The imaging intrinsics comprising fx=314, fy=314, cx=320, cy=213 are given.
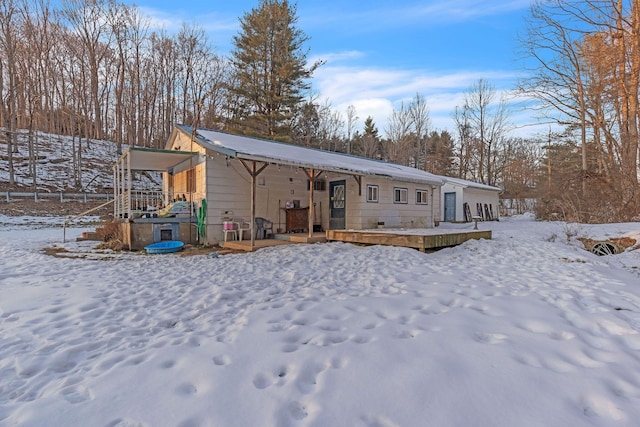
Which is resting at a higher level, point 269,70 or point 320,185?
point 269,70

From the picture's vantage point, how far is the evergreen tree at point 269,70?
20.9 metres

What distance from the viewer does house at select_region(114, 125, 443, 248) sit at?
9.32 metres

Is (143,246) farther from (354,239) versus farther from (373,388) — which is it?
(373,388)

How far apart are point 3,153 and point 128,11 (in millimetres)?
13672

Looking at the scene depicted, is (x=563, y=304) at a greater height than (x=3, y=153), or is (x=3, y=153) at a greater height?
(x=3, y=153)

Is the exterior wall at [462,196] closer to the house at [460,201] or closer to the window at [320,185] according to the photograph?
the house at [460,201]

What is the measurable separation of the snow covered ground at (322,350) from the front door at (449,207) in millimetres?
15236

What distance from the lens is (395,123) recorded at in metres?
31.7

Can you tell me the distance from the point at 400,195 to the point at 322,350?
11045mm

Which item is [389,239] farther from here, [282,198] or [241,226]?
[241,226]

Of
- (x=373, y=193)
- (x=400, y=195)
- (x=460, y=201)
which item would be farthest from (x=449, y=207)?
(x=373, y=193)

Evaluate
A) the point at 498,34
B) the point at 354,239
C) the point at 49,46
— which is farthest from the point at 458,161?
the point at 49,46

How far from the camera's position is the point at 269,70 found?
21.4 metres

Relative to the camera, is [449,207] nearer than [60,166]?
Yes
